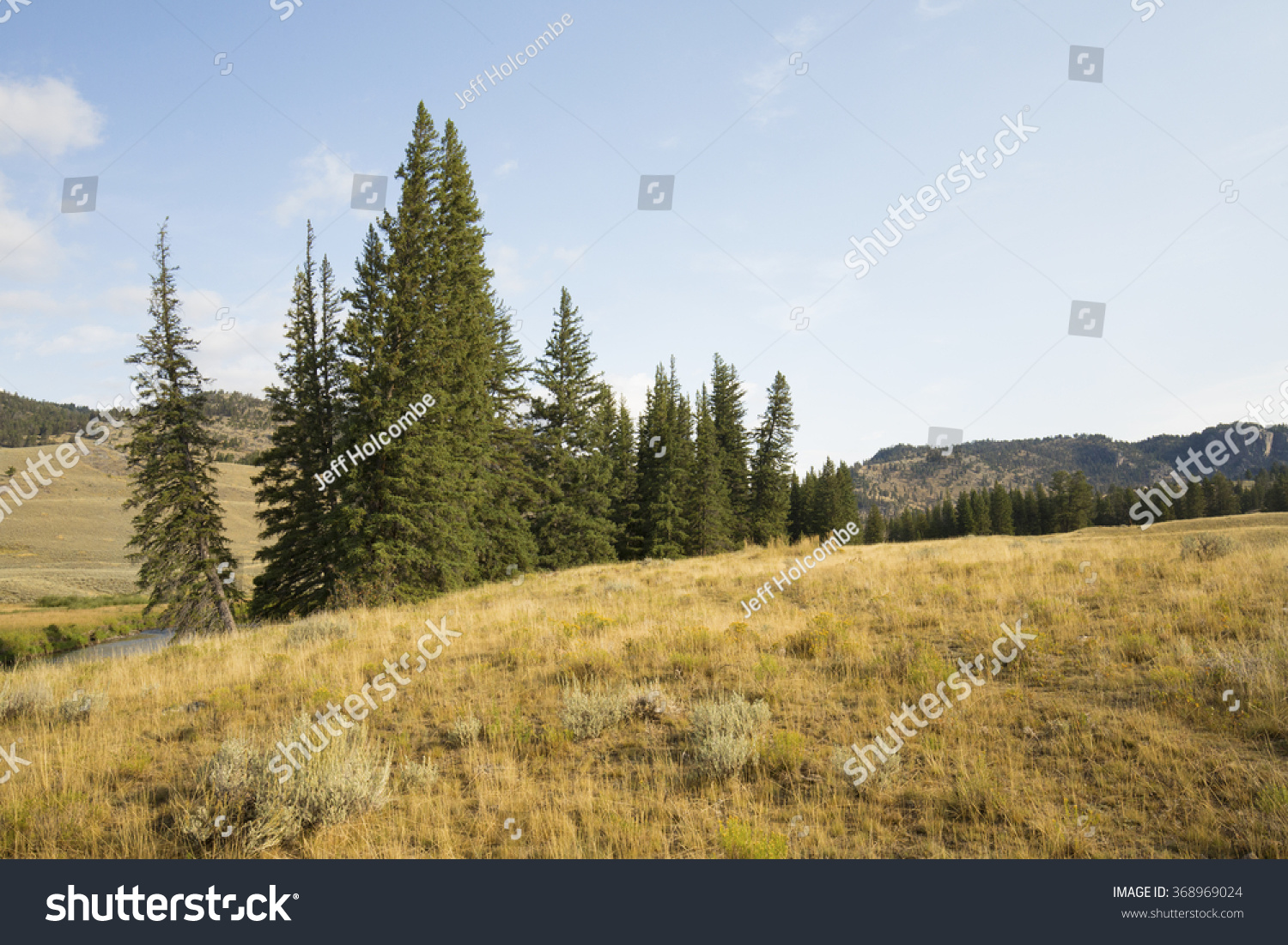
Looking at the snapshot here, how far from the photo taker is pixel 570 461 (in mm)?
36906

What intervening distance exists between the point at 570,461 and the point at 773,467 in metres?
27.1

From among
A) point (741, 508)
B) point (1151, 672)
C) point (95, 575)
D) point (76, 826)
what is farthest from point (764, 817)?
point (95, 575)

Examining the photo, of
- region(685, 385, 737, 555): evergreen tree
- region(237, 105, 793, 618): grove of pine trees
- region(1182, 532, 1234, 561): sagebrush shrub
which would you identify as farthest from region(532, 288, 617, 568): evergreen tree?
region(1182, 532, 1234, 561): sagebrush shrub

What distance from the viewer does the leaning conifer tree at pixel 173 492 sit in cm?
2469

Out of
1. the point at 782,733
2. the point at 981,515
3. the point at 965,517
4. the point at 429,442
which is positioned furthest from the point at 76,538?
the point at 981,515

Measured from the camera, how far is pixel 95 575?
2643 inches

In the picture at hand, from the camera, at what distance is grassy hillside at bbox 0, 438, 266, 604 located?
60.9 meters

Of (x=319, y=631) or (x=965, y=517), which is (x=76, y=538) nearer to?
(x=319, y=631)

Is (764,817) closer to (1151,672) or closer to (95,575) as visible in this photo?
(1151,672)

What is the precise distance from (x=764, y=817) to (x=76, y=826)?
584 cm

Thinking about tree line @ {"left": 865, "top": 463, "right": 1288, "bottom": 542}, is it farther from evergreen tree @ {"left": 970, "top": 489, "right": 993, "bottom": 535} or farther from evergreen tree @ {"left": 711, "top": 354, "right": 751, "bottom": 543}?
evergreen tree @ {"left": 711, "top": 354, "right": 751, "bottom": 543}

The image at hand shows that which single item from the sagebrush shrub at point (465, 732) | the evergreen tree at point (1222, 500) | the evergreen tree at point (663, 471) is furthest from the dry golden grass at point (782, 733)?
the evergreen tree at point (1222, 500)

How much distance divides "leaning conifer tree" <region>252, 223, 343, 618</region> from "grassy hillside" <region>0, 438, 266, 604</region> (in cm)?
587

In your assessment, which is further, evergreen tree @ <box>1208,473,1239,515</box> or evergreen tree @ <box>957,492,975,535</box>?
evergreen tree @ <box>957,492,975,535</box>
